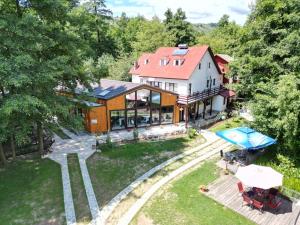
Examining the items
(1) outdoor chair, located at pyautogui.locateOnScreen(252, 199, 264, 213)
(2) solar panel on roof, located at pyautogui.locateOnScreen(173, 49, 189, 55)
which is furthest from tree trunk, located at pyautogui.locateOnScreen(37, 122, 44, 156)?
(2) solar panel on roof, located at pyautogui.locateOnScreen(173, 49, 189, 55)

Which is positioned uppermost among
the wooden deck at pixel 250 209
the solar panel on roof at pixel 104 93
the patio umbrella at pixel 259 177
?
the solar panel on roof at pixel 104 93

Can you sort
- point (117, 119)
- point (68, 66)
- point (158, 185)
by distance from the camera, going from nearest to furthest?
point (158, 185) → point (68, 66) → point (117, 119)

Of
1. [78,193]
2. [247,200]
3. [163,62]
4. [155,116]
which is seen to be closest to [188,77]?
[163,62]

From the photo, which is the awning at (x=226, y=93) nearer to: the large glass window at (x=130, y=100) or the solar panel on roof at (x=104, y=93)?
the large glass window at (x=130, y=100)

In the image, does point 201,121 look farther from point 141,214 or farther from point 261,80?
point 141,214

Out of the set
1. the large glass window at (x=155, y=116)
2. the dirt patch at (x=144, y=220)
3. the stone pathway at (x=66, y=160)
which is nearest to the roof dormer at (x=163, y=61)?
the large glass window at (x=155, y=116)

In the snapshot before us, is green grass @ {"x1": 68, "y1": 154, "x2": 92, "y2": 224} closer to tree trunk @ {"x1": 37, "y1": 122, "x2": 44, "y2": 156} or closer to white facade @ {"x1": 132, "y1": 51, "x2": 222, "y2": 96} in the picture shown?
tree trunk @ {"x1": 37, "y1": 122, "x2": 44, "y2": 156}

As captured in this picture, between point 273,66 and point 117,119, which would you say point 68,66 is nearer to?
point 117,119
